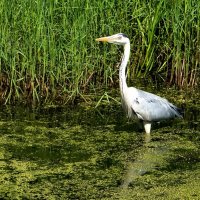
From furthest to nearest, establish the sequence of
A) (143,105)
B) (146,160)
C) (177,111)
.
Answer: (177,111), (143,105), (146,160)

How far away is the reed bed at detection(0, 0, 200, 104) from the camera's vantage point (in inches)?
219

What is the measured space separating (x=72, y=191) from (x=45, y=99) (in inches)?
65.1

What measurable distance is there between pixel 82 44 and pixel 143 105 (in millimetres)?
736

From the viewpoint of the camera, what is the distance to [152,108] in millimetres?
5336

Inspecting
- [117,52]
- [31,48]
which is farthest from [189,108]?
[31,48]

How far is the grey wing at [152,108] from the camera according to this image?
210 inches

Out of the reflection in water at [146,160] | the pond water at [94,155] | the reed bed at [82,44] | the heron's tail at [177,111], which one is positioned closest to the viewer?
the pond water at [94,155]

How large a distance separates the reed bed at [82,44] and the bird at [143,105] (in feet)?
1.46

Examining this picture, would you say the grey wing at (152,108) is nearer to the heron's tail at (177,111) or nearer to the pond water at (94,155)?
the heron's tail at (177,111)

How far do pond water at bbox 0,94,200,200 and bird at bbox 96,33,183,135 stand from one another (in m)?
0.10

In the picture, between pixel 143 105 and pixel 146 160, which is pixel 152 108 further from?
pixel 146 160

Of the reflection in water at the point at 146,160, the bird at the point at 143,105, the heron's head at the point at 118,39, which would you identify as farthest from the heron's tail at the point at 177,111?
the heron's head at the point at 118,39

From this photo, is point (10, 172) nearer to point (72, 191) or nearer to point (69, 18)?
point (72, 191)

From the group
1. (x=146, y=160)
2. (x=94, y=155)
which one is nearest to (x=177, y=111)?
(x=146, y=160)
